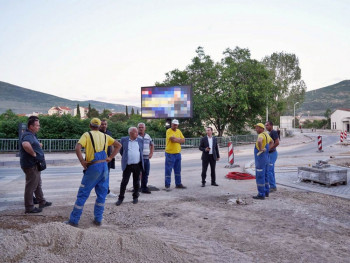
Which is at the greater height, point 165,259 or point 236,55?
point 236,55

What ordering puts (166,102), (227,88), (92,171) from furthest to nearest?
(227,88), (166,102), (92,171)

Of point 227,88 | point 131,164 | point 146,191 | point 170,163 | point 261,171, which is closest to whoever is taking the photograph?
point 131,164

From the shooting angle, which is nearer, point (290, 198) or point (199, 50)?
point (290, 198)

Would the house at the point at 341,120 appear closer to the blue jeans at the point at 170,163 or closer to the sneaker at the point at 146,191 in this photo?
the blue jeans at the point at 170,163

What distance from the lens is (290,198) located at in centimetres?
748

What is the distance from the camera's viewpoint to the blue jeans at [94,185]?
508cm

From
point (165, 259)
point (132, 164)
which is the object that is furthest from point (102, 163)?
point (165, 259)

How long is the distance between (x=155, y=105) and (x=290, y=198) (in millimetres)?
12734

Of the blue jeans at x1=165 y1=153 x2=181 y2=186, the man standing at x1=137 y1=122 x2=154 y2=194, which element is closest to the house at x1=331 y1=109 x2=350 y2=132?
the blue jeans at x1=165 y1=153 x2=181 y2=186

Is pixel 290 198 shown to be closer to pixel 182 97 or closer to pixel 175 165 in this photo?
pixel 175 165

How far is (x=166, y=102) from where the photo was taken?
18953 millimetres

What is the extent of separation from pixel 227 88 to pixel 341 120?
235 ft

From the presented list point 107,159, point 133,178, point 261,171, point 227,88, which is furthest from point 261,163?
point 227,88

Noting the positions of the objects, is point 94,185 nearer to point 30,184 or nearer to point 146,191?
point 30,184
